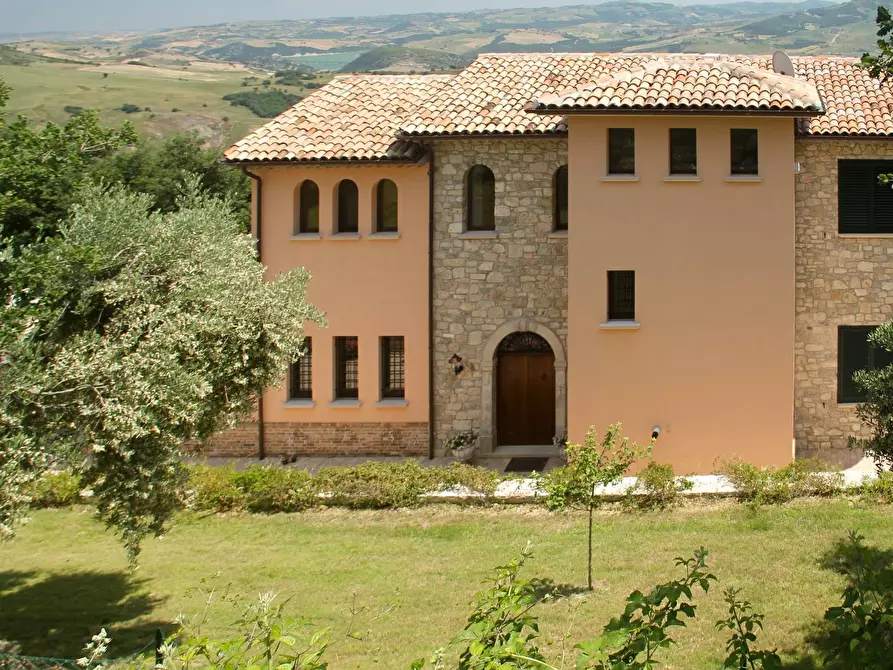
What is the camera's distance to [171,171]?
108ft

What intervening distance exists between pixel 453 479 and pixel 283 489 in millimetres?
2956

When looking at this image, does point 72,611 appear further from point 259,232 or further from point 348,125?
point 348,125

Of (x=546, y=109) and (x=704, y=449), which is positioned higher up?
(x=546, y=109)

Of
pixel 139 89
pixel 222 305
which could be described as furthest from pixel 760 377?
pixel 139 89

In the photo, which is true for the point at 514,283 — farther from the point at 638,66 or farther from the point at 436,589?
the point at 436,589

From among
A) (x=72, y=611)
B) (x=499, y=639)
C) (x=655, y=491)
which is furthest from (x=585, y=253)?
(x=499, y=639)

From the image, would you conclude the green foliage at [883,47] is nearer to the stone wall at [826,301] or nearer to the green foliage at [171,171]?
the stone wall at [826,301]

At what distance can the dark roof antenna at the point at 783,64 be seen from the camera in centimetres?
2014

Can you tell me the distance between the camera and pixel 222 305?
10508 mm

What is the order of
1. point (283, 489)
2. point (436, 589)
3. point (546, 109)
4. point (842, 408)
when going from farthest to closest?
point (842, 408)
point (546, 109)
point (283, 489)
point (436, 589)

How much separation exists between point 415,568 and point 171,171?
78.7ft

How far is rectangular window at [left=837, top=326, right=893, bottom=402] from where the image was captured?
19016 mm

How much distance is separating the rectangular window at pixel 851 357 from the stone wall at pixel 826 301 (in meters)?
0.13

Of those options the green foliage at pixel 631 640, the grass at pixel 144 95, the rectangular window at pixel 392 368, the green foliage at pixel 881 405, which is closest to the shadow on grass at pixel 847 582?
the green foliage at pixel 631 640
